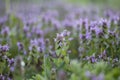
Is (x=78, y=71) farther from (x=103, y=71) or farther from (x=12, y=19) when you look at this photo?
(x=12, y=19)

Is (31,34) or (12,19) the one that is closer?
(31,34)

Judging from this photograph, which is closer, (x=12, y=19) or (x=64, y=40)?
(x=64, y=40)

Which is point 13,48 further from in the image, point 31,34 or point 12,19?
point 12,19

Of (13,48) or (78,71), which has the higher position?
(13,48)

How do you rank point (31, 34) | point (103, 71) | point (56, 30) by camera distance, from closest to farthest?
point (103, 71), point (31, 34), point (56, 30)

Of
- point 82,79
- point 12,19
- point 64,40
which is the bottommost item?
point 82,79

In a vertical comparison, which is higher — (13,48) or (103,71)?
(13,48)

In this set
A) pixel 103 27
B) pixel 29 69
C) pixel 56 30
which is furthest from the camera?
pixel 56 30

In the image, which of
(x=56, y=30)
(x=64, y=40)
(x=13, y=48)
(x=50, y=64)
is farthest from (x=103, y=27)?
(x=56, y=30)

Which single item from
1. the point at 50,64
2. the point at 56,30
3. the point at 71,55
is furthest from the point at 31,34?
the point at 50,64
